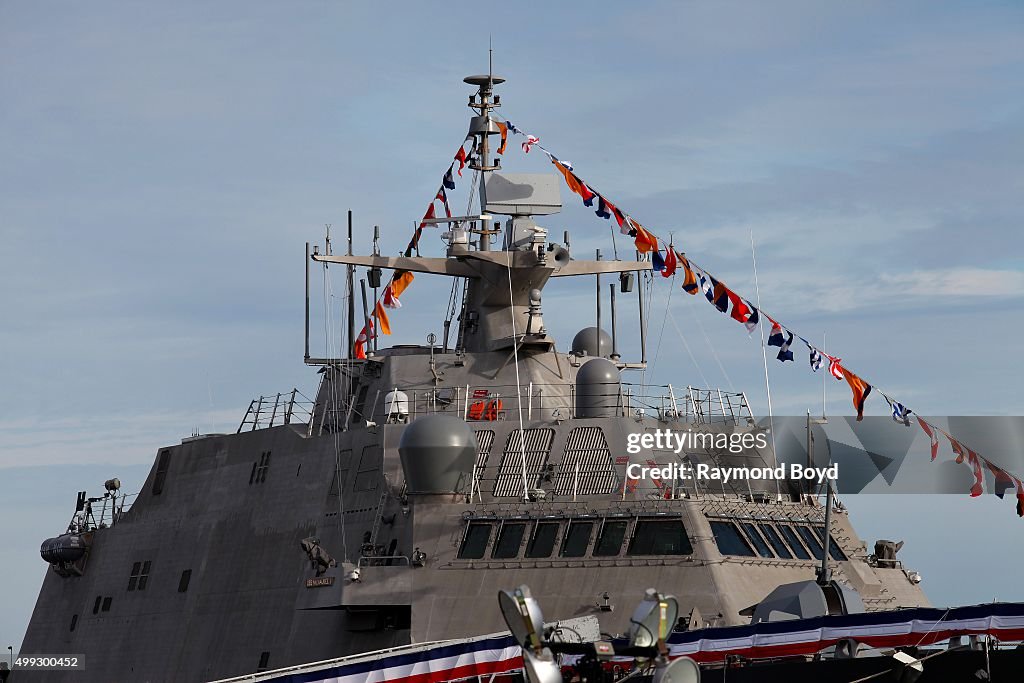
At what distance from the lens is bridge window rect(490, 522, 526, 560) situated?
77.9ft

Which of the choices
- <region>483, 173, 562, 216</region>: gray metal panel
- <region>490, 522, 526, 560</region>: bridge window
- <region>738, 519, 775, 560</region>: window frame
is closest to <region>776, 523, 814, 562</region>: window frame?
<region>738, 519, 775, 560</region>: window frame

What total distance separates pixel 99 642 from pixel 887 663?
1942 cm

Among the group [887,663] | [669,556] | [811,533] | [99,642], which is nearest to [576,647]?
[887,663]

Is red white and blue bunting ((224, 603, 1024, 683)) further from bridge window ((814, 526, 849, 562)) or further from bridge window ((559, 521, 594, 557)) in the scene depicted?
bridge window ((814, 526, 849, 562))

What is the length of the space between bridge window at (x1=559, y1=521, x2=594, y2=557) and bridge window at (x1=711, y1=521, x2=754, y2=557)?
180 cm

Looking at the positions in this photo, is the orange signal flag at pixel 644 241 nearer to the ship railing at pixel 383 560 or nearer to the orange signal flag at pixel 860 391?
the orange signal flag at pixel 860 391

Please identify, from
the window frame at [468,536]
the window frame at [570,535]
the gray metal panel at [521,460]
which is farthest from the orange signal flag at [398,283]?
the window frame at [570,535]

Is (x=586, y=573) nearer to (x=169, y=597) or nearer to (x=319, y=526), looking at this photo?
(x=319, y=526)

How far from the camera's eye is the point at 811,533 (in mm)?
25281

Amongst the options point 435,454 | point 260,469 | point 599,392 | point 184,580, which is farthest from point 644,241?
point 184,580

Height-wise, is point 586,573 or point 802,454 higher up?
point 802,454

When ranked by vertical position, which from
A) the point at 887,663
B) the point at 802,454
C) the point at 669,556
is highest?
the point at 802,454

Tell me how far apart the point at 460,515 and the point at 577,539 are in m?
1.89

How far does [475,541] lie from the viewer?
23969 mm
